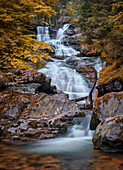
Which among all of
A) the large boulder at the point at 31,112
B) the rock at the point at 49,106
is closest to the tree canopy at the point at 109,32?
the rock at the point at 49,106

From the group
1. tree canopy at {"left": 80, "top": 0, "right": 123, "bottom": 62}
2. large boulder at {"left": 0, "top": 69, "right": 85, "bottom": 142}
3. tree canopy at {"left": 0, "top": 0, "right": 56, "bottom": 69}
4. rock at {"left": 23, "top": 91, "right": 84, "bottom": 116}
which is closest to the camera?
large boulder at {"left": 0, "top": 69, "right": 85, "bottom": 142}

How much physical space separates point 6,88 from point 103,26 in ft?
22.0

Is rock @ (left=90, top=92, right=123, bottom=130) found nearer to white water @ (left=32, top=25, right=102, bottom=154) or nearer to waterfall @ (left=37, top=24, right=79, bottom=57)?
white water @ (left=32, top=25, right=102, bottom=154)

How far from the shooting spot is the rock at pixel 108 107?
4.73 metres

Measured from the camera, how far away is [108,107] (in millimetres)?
4922

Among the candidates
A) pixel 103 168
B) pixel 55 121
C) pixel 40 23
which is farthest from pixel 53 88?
pixel 40 23

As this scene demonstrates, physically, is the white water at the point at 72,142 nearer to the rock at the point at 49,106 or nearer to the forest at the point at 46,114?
the forest at the point at 46,114

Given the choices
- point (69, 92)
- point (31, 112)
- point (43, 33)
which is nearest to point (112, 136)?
point (31, 112)

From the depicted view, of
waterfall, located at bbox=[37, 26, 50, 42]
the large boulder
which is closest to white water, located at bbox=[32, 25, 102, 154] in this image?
the large boulder

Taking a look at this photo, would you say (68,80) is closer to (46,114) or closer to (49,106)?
(49,106)

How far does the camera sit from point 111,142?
10.5ft

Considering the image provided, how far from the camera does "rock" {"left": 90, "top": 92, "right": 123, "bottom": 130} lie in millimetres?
4730

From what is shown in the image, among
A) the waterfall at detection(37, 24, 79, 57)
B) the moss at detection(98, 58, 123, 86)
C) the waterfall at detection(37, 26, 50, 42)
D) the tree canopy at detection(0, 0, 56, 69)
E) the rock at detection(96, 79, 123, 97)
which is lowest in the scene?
the rock at detection(96, 79, 123, 97)

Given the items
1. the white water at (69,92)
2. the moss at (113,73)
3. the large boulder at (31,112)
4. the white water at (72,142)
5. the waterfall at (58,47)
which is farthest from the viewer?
the waterfall at (58,47)
